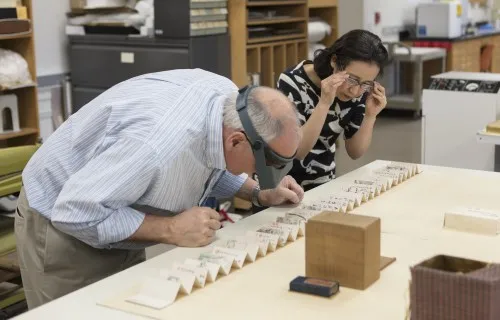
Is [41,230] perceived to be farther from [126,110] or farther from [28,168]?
[126,110]

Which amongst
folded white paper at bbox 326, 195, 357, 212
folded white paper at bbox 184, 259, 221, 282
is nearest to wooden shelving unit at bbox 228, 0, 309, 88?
folded white paper at bbox 326, 195, 357, 212

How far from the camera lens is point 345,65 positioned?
107 inches

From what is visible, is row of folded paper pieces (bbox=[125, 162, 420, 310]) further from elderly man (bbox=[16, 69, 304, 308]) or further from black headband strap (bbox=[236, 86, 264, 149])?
black headband strap (bbox=[236, 86, 264, 149])

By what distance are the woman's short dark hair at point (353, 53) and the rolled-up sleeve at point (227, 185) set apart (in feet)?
1.96

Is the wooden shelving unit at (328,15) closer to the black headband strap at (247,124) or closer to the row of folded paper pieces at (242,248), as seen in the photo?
the row of folded paper pieces at (242,248)

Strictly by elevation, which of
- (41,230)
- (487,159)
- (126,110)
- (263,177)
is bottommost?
(487,159)

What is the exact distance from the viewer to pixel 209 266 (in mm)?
1853

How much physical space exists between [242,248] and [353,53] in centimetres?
101

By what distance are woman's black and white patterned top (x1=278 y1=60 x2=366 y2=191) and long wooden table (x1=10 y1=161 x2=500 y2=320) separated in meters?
0.28

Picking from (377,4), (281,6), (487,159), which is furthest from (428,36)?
(487,159)

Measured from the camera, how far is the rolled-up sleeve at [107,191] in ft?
6.06

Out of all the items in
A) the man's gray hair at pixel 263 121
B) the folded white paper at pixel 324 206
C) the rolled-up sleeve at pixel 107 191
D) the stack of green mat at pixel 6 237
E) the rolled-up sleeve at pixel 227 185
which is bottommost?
the stack of green mat at pixel 6 237

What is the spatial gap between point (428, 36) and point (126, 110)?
7.43 meters

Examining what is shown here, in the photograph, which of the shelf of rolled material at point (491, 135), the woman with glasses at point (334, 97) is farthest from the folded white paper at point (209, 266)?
the shelf of rolled material at point (491, 135)
